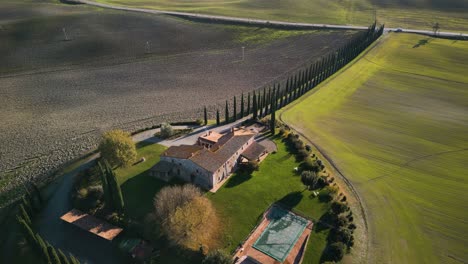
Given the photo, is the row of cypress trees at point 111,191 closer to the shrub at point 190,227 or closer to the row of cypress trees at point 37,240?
the shrub at point 190,227

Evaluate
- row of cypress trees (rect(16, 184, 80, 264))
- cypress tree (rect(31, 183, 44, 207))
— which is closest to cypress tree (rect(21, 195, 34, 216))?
row of cypress trees (rect(16, 184, 80, 264))

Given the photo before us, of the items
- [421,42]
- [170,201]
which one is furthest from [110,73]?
[421,42]

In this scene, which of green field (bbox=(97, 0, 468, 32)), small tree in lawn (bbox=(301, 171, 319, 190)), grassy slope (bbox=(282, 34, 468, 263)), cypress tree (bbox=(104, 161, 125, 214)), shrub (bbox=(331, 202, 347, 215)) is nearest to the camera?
grassy slope (bbox=(282, 34, 468, 263))

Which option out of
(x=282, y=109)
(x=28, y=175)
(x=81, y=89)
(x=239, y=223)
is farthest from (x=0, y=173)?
(x=282, y=109)

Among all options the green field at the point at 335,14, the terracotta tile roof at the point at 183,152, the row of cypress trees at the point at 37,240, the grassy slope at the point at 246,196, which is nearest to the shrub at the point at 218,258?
the grassy slope at the point at 246,196

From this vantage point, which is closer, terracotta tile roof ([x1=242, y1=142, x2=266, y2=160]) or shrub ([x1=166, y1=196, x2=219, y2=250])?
shrub ([x1=166, y1=196, x2=219, y2=250])

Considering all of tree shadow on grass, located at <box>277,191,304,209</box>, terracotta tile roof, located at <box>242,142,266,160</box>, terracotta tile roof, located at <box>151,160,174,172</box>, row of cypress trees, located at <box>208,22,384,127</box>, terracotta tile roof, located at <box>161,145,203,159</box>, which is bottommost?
tree shadow on grass, located at <box>277,191,304,209</box>

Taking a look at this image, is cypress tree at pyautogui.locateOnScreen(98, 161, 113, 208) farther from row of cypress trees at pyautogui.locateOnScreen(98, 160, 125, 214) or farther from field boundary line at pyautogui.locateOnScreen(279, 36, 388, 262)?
field boundary line at pyautogui.locateOnScreen(279, 36, 388, 262)
